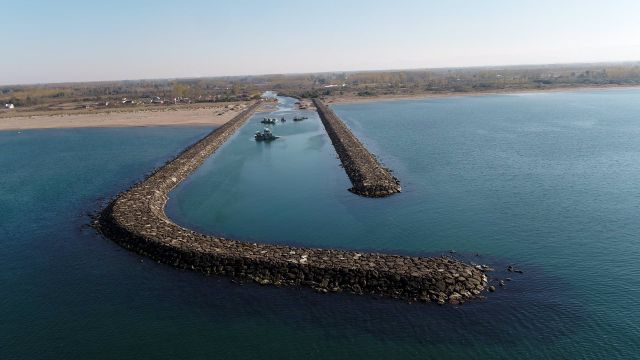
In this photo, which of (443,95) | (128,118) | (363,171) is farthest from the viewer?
(443,95)

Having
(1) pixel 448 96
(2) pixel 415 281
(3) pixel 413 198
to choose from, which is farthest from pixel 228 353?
(1) pixel 448 96

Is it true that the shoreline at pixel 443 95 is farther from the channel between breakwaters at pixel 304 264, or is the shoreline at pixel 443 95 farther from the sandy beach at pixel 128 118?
the channel between breakwaters at pixel 304 264

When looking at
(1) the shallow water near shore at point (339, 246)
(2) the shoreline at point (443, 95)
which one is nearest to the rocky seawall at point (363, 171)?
(1) the shallow water near shore at point (339, 246)

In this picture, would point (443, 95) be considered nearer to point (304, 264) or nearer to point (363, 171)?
point (363, 171)

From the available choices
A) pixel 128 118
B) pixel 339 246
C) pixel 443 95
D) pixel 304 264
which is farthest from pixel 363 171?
pixel 443 95

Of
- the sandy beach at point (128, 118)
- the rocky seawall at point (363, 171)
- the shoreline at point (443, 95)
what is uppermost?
the shoreline at point (443, 95)

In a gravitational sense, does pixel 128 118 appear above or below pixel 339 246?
above

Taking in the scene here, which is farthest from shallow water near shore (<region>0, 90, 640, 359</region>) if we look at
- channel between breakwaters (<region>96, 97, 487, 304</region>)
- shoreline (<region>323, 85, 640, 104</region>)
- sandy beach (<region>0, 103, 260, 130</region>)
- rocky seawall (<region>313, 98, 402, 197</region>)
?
shoreline (<region>323, 85, 640, 104</region>)
